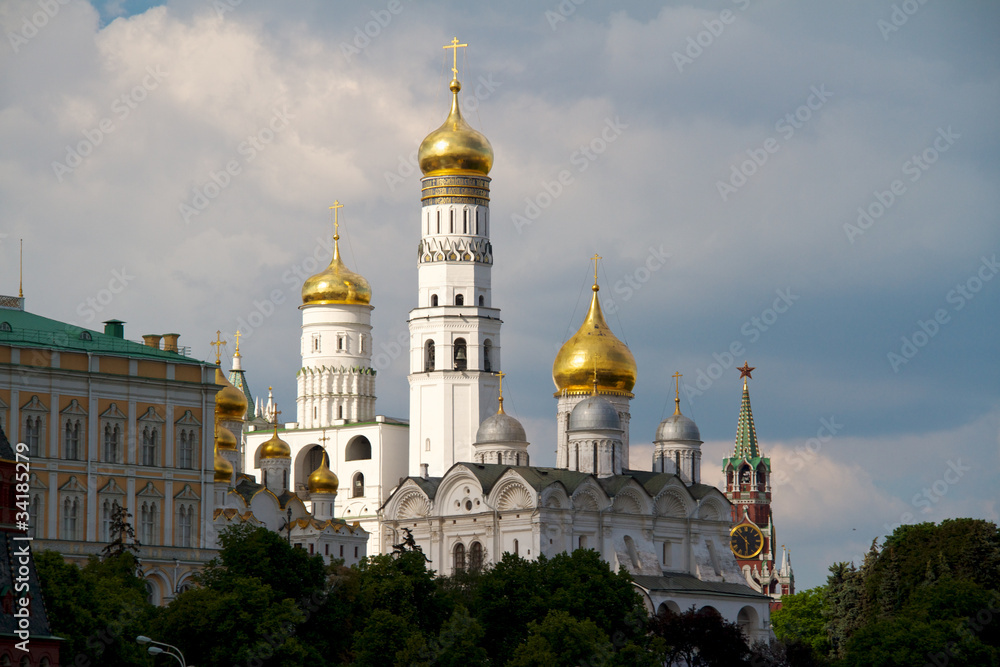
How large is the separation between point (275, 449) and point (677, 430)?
62.4 ft

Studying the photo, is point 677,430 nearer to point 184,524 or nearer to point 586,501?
point 586,501

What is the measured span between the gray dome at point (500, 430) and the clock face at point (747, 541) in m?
82.8

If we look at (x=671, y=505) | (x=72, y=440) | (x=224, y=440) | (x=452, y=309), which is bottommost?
(x=72, y=440)

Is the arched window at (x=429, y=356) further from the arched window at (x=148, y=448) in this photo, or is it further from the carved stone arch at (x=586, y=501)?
the arched window at (x=148, y=448)

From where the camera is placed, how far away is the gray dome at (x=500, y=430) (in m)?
91.6

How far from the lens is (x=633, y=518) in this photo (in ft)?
298

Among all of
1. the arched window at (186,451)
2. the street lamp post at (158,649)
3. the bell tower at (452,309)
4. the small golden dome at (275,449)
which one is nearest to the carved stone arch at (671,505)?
the bell tower at (452,309)

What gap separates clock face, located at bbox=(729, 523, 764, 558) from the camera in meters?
172

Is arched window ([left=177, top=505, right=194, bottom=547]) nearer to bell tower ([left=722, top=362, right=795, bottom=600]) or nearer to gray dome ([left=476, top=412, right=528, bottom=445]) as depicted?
gray dome ([left=476, top=412, right=528, bottom=445])

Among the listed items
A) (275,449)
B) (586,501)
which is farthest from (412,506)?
(275,449)

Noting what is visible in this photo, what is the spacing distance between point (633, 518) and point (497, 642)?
29.1m

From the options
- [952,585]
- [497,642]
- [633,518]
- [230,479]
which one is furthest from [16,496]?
[633,518]

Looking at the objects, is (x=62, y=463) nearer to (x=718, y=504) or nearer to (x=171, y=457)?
(x=171, y=457)

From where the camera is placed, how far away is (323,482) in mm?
95250
